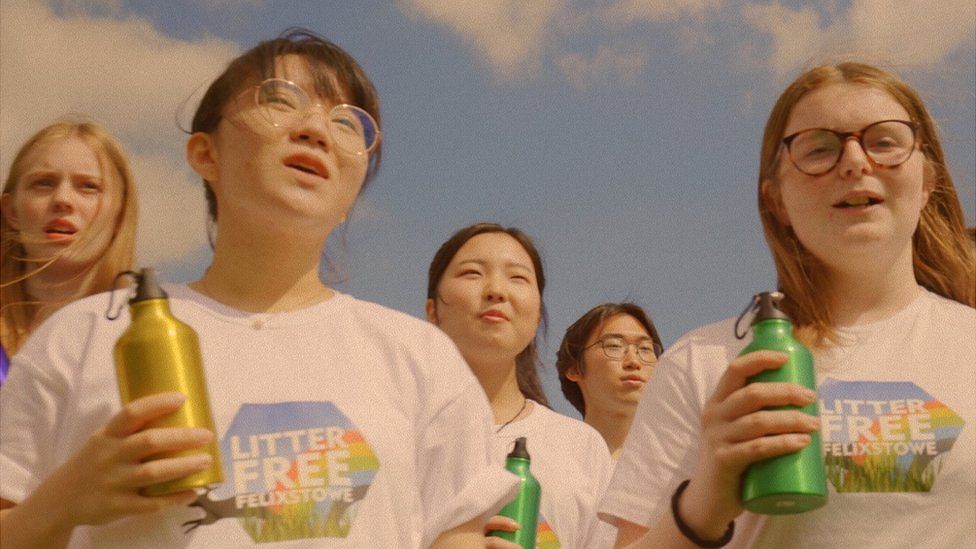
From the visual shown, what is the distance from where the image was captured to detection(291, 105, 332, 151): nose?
3.49m

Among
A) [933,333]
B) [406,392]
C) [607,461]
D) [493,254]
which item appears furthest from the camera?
[493,254]

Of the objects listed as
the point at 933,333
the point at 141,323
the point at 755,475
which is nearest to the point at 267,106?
the point at 141,323

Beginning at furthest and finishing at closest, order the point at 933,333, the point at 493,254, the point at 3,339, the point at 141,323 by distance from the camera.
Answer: the point at 493,254, the point at 3,339, the point at 933,333, the point at 141,323

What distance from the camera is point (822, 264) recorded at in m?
3.86

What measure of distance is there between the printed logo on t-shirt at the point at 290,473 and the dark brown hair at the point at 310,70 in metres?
0.93

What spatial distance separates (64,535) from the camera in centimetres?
295

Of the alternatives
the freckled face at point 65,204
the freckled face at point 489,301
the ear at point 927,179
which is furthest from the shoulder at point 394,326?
the freckled face at point 489,301

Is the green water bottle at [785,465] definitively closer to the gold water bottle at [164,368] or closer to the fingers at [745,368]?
the fingers at [745,368]

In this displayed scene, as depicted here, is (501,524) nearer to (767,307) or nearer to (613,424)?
(767,307)

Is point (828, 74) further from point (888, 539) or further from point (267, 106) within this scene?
point (267, 106)

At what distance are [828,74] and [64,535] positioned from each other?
8.48ft

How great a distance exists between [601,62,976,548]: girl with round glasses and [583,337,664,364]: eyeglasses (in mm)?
4332

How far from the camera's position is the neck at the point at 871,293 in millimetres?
3773

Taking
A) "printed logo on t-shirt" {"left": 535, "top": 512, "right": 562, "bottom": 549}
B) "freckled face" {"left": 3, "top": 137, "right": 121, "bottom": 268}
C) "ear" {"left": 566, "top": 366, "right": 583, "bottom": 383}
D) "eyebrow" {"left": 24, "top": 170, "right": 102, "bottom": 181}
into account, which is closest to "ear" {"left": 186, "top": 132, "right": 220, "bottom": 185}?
"freckled face" {"left": 3, "top": 137, "right": 121, "bottom": 268}
